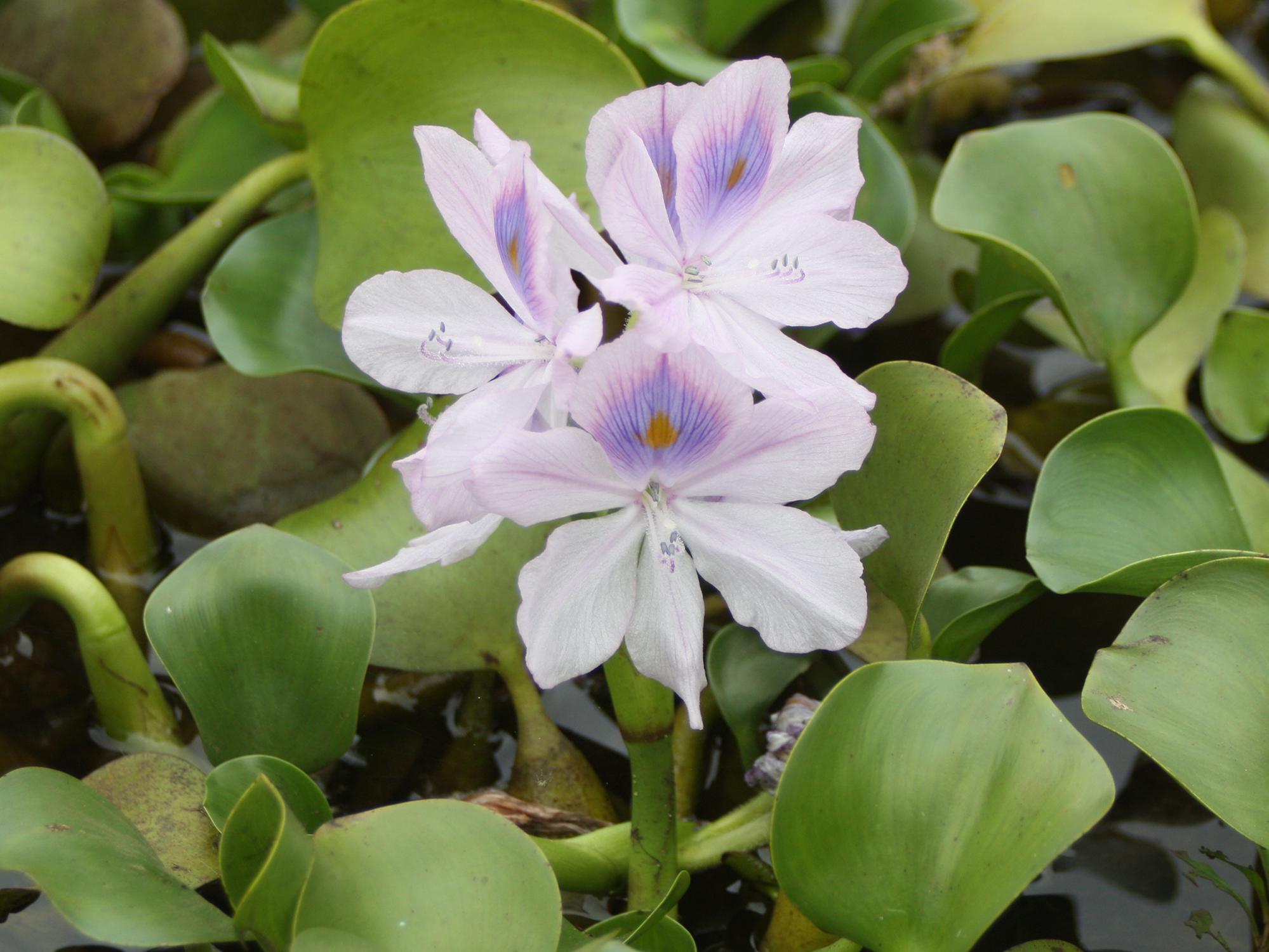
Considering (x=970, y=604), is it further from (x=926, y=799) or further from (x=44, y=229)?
(x=44, y=229)

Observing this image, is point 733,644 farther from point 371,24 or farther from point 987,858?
point 371,24

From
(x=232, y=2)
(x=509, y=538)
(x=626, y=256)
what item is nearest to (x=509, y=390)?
(x=626, y=256)

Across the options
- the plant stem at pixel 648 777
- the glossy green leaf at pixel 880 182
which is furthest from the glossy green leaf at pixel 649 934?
the glossy green leaf at pixel 880 182

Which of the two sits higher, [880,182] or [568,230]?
[568,230]

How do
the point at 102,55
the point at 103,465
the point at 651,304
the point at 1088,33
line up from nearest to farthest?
the point at 651,304, the point at 103,465, the point at 1088,33, the point at 102,55

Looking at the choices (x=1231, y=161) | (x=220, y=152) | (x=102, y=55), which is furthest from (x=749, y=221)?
(x=102, y=55)

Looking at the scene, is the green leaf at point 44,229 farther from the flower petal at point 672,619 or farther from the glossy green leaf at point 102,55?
the flower petal at point 672,619
